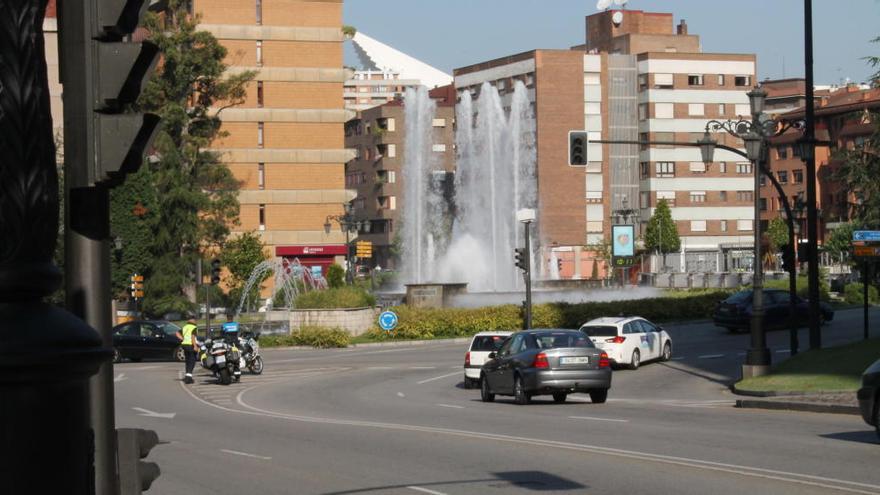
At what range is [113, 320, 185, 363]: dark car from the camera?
163 feet

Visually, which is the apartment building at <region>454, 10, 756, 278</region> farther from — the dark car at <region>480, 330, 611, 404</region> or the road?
the dark car at <region>480, 330, 611, 404</region>

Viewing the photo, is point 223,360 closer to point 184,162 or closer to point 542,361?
point 542,361

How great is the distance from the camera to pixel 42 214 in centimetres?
257

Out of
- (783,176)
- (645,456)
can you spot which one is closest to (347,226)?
(645,456)

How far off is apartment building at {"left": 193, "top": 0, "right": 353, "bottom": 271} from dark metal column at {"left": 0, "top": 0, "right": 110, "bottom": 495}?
79495 mm

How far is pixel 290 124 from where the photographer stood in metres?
82.5

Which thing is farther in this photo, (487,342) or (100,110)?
(487,342)

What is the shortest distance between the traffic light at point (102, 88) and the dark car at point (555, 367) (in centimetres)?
2244

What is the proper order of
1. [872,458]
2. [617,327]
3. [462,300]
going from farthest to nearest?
[462,300], [617,327], [872,458]

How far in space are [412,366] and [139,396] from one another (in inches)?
514

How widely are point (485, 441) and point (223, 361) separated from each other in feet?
65.4

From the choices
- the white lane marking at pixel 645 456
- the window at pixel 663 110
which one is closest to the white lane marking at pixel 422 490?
the white lane marking at pixel 645 456

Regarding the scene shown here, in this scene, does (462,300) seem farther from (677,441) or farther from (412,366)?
(677,441)

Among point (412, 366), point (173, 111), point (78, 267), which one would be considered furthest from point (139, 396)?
point (173, 111)
